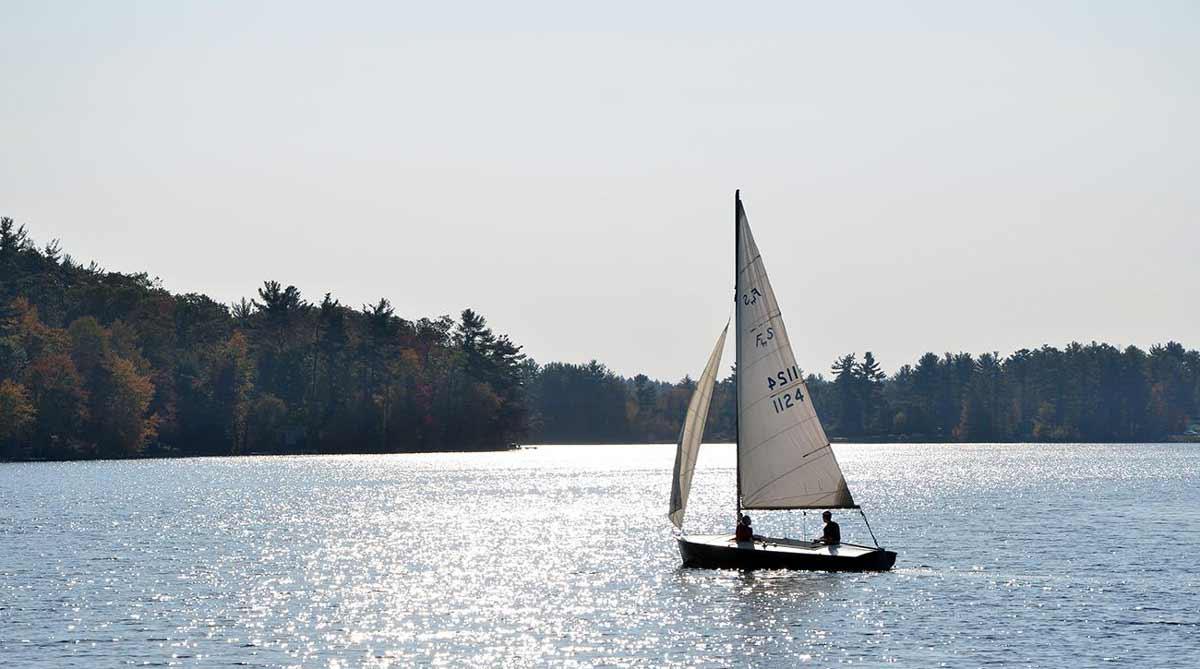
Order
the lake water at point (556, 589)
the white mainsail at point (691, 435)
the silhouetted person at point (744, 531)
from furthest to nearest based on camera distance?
the silhouetted person at point (744, 531)
the white mainsail at point (691, 435)
the lake water at point (556, 589)

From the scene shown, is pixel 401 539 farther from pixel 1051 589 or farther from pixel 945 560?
pixel 1051 589

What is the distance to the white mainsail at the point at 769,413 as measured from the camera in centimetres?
6456

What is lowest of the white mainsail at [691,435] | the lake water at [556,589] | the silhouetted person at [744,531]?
the lake water at [556,589]

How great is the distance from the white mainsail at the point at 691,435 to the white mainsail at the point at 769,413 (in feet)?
6.00

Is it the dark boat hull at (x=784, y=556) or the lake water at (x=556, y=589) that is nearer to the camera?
the lake water at (x=556, y=589)

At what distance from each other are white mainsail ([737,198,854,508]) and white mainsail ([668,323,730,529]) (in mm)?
1830

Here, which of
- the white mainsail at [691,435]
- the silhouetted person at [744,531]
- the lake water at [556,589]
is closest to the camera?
the lake water at [556,589]

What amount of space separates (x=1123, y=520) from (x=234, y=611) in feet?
219

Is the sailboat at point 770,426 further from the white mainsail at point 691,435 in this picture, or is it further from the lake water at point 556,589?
the lake water at point 556,589

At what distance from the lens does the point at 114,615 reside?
187 feet

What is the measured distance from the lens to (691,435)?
63.0 metres

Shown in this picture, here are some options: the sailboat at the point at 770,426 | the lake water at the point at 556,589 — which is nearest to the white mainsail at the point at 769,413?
the sailboat at the point at 770,426

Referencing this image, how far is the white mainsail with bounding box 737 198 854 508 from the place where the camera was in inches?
2542

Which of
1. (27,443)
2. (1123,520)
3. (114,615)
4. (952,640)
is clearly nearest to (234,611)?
(114,615)
